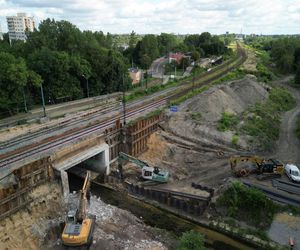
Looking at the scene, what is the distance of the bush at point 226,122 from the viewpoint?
50.8 meters

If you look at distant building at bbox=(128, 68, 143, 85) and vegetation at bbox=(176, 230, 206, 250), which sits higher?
distant building at bbox=(128, 68, 143, 85)

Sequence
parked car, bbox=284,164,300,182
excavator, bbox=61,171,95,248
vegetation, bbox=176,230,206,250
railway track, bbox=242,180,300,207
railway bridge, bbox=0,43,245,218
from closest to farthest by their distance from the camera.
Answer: excavator, bbox=61,171,95,248, vegetation, bbox=176,230,206,250, railway bridge, bbox=0,43,245,218, railway track, bbox=242,180,300,207, parked car, bbox=284,164,300,182

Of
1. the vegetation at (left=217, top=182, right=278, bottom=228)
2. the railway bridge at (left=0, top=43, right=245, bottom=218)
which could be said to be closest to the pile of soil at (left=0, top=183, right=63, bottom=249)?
the railway bridge at (left=0, top=43, right=245, bottom=218)

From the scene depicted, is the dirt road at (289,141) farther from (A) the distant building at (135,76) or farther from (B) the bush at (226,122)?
(A) the distant building at (135,76)

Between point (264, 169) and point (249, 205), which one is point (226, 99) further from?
point (249, 205)

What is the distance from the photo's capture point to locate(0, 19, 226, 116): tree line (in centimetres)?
5462

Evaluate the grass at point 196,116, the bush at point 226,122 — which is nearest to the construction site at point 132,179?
the grass at point 196,116

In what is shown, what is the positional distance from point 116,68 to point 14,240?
59.8m

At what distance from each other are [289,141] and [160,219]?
31666mm

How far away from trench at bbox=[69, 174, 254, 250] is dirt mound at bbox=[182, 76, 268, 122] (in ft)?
82.2

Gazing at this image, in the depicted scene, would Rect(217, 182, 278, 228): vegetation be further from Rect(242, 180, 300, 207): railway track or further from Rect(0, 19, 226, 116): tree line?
Rect(0, 19, 226, 116): tree line

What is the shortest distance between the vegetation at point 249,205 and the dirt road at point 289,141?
48.6 ft

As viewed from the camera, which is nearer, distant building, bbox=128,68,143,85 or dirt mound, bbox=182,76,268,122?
dirt mound, bbox=182,76,268,122

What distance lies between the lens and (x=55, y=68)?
2569 inches
